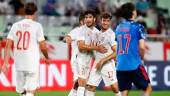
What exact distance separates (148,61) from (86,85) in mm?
8509

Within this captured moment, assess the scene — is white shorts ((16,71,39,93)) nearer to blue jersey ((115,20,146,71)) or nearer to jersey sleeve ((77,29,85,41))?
jersey sleeve ((77,29,85,41))

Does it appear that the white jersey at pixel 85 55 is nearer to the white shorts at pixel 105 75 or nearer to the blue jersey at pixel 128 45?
the white shorts at pixel 105 75

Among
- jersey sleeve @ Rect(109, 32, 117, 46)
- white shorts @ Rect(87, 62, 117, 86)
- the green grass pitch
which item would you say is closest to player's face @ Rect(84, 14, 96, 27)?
jersey sleeve @ Rect(109, 32, 117, 46)

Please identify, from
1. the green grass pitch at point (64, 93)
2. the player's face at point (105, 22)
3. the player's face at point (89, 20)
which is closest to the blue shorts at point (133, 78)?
the player's face at point (105, 22)

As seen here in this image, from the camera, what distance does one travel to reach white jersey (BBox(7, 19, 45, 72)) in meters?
14.1

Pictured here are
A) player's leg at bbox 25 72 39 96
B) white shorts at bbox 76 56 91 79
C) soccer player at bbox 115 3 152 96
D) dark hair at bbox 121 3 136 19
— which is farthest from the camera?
white shorts at bbox 76 56 91 79

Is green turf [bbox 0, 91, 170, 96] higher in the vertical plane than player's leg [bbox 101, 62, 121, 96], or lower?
lower

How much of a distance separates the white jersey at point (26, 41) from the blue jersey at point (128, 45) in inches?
64.7

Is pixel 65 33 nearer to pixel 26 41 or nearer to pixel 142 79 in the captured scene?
pixel 142 79

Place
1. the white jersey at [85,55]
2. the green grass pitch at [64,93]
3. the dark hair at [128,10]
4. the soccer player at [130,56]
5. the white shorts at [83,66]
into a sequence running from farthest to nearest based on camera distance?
the green grass pitch at [64,93] → the white shorts at [83,66] → the white jersey at [85,55] → the soccer player at [130,56] → the dark hair at [128,10]

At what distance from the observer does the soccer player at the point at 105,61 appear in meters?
15.1

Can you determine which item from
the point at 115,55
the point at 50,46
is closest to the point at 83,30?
the point at 115,55

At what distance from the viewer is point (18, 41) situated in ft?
46.4

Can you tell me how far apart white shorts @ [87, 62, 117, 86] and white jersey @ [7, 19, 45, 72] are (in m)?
1.61
